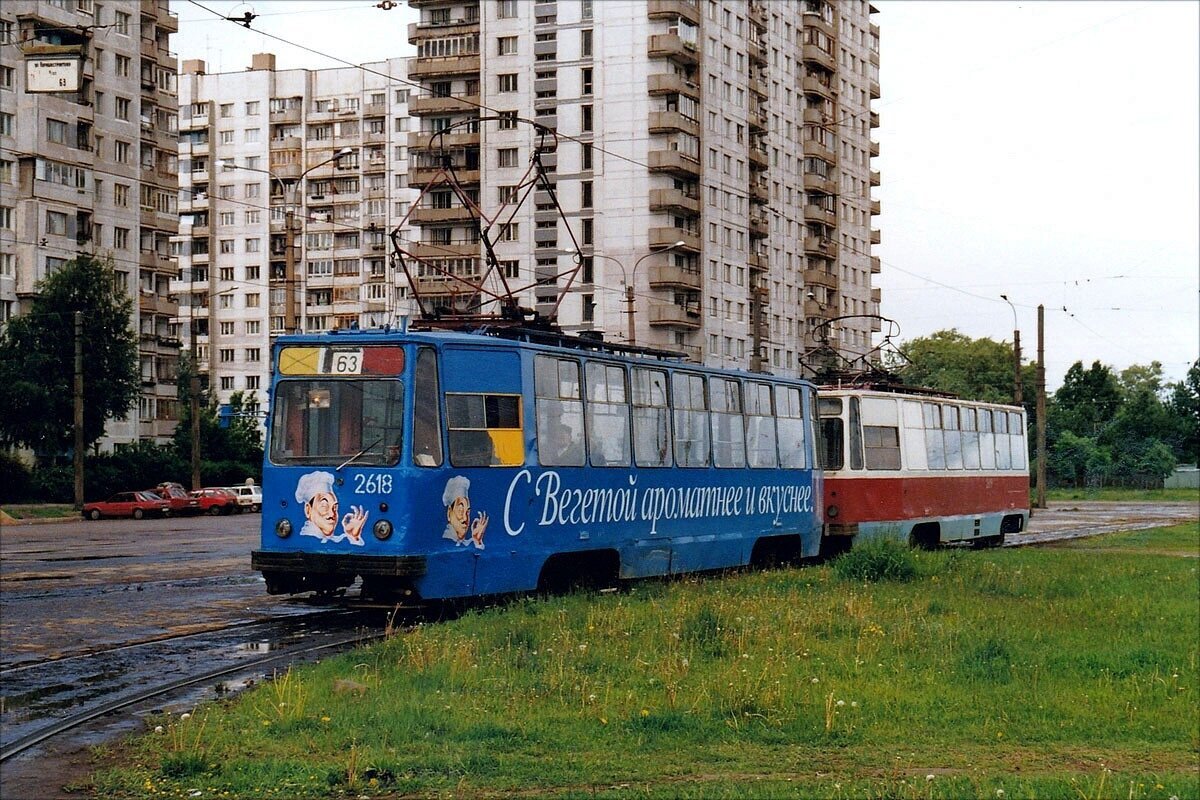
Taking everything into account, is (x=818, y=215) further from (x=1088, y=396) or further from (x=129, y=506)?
(x=129, y=506)

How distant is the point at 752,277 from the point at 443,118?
883 inches

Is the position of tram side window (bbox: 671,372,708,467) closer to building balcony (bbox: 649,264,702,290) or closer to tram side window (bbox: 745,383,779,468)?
tram side window (bbox: 745,383,779,468)

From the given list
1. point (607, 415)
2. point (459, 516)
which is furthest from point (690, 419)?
point (459, 516)

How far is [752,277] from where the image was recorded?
109000 millimetres

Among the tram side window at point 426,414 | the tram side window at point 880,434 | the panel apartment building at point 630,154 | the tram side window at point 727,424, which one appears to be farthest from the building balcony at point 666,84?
the tram side window at point 426,414

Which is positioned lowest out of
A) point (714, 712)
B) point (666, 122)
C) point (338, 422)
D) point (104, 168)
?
point (714, 712)

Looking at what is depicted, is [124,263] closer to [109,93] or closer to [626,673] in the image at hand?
[109,93]

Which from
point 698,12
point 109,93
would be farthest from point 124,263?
point 698,12

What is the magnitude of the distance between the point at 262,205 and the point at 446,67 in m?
40.9

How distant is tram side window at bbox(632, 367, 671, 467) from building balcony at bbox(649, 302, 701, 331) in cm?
7311

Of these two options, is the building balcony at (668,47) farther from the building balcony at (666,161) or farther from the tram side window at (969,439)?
the tram side window at (969,439)

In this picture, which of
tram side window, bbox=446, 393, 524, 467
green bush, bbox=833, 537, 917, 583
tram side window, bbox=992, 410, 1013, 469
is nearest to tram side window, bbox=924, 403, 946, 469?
tram side window, bbox=992, 410, 1013, 469

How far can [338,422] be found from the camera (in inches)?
703

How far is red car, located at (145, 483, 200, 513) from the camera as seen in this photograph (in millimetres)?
67625
